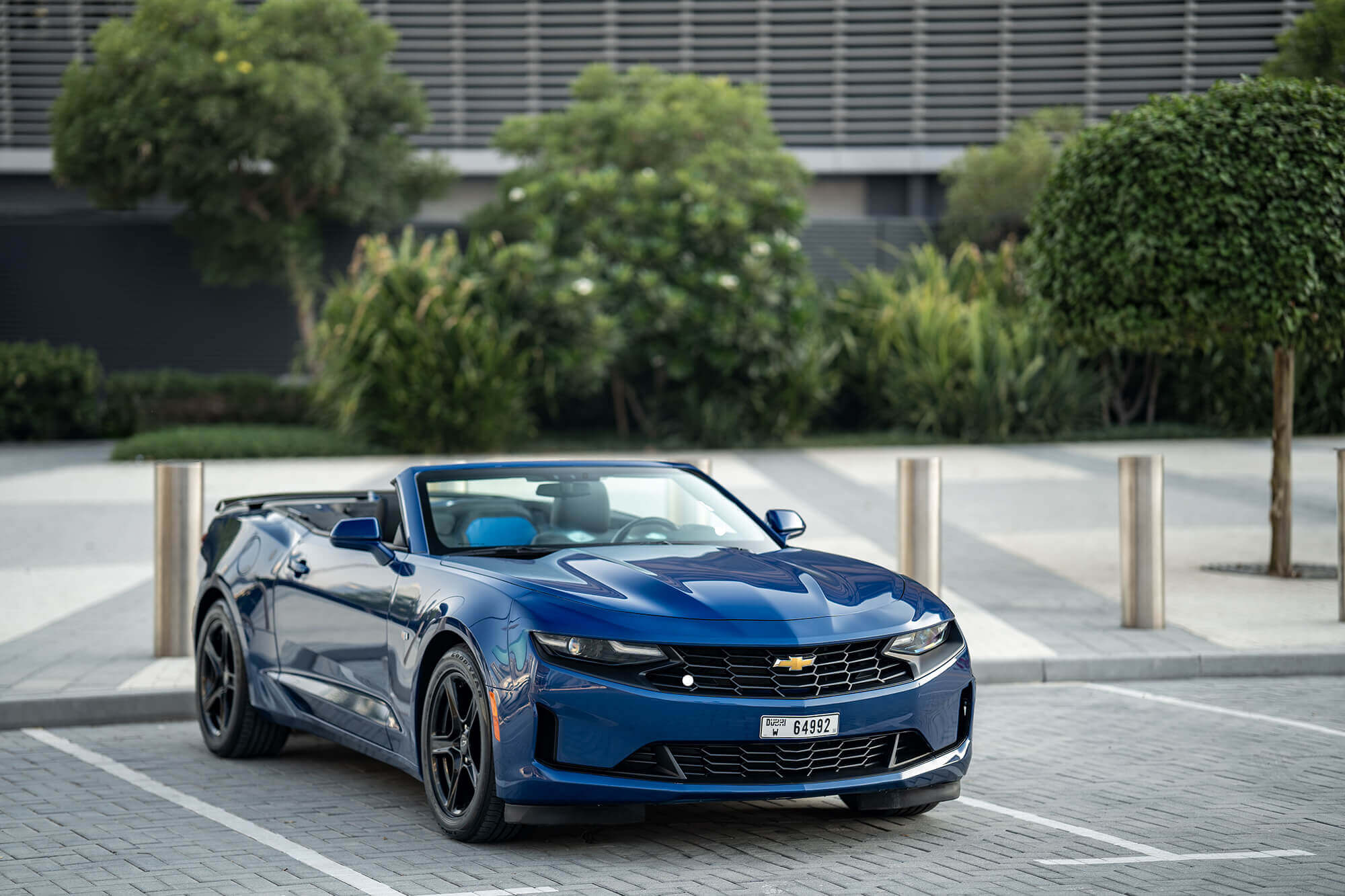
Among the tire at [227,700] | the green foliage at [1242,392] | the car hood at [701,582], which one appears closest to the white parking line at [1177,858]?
the car hood at [701,582]

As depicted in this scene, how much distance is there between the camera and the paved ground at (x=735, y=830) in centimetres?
523

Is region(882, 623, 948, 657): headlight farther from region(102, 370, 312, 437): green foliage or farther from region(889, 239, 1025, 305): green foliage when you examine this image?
region(102, 370, 312, 437): green foliage

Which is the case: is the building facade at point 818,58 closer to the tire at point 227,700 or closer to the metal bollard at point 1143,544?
the metal bollard at point 1143,544

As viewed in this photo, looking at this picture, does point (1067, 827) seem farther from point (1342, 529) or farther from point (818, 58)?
point (818, 58)

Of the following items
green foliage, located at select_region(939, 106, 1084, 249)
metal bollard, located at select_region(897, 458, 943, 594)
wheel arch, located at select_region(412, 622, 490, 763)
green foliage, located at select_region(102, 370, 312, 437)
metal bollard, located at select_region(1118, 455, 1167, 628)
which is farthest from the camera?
green foliage, located at select_region(939, 106, 1084, 249)

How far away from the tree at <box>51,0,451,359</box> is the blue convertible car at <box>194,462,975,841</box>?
1842cm

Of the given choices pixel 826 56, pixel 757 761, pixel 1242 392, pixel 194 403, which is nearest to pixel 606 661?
pixel 757 761

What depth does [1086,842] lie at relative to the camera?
570cm

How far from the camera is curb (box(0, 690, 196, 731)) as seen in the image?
8.04 metres

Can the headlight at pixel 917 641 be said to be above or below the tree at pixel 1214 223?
below

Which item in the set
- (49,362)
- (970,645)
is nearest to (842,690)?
(970,645)

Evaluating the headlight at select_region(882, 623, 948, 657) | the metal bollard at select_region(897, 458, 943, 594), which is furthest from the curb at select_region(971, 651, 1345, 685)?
the headlight at select_region(882, 623, 948, 657)

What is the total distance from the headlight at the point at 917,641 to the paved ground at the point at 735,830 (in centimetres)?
69

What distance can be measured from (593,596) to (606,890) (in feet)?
3.23
